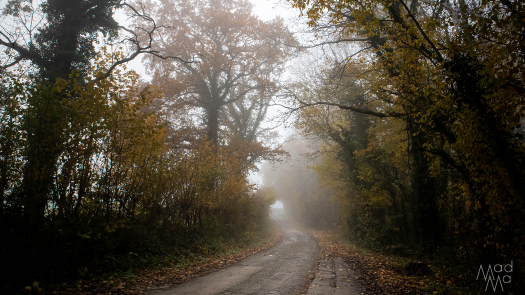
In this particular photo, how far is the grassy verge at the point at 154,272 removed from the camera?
4730 mm

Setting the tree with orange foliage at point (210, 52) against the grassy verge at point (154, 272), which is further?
the tree with orange foliage at point (210, 52)

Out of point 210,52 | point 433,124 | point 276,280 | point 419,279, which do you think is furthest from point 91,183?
point 210,52

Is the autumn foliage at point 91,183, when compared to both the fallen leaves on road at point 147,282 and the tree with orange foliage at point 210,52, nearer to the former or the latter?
the fallen leaves on road at point 147,282

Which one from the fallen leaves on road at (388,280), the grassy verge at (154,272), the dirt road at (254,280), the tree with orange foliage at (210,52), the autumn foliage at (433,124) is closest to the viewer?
the autumn foliage at (433,124)

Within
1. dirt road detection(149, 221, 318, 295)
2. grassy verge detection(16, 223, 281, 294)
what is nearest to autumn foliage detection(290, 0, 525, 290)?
dirt road detection(149, 221, 318, 295)

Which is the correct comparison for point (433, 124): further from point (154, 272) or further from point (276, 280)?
point (154, 272)

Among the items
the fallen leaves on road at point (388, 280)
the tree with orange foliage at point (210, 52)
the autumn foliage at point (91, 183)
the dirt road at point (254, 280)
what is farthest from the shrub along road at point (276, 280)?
the tree with orange foliage at point (210, 52)

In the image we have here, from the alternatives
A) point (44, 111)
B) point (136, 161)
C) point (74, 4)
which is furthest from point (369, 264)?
point (74, 4)

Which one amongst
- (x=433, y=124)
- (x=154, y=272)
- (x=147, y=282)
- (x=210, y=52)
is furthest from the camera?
(x=210, y=52)

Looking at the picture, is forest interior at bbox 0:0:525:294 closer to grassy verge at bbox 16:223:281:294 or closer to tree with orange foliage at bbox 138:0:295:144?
grassy verge at bbox 16:223:281:294

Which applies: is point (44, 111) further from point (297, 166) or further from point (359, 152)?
point (297, 166)

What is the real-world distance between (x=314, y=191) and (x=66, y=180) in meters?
31.3

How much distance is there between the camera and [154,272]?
648 centimetres

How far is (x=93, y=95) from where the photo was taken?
575 cm
